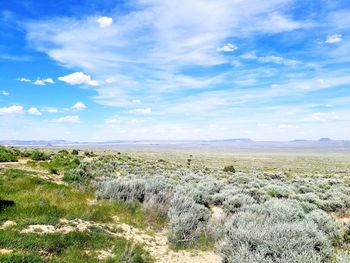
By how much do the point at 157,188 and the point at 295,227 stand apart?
29.4 ft

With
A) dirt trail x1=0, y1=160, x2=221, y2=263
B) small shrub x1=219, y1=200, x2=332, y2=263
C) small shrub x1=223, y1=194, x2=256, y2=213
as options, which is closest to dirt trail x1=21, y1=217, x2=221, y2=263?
dirt trail x1=0, y1=160, x2=221, y2=263

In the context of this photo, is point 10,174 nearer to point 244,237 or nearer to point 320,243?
point 244,237

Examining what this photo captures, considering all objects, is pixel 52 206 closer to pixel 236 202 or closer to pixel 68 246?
pixel 68 246

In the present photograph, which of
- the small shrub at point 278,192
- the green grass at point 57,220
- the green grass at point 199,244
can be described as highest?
the green grass at point 57,220

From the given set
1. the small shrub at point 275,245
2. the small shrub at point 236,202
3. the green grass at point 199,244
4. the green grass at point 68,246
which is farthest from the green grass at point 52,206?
the small shrub at point 275,245

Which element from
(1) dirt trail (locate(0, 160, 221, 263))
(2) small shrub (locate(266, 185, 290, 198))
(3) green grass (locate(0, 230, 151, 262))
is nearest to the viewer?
(3) green grass (locate(0, 230, 151, 262))

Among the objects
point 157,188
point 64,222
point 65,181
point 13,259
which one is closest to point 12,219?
point 64,222

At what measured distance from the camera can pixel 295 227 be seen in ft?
28.7

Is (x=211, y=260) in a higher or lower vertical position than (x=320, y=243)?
lower

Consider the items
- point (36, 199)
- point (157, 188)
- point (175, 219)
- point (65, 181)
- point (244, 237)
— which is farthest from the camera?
point (65, 181)

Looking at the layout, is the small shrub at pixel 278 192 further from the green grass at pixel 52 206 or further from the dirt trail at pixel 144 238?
the dirt trail at pixel 144 238

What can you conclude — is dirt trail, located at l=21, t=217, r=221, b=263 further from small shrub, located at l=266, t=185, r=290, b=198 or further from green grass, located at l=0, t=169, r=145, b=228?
small shrub, located at l=266, t=185, r=290, b=198

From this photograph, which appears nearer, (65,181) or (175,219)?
(175,219)

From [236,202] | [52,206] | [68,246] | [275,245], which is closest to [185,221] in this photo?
[68,246]
